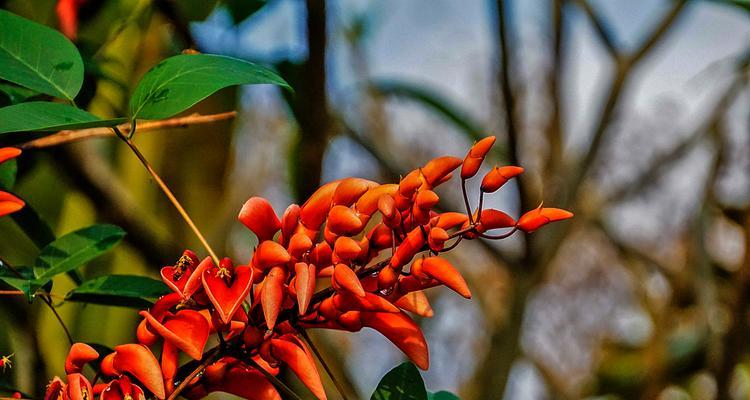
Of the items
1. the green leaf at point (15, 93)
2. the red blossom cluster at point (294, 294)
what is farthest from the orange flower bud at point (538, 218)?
the green leaf at point (15, 93)

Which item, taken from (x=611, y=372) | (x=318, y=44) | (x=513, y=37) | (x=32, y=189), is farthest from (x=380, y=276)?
(x=611, y=372)

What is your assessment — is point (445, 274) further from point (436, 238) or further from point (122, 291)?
point (122, 291)

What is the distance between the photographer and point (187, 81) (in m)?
0.30

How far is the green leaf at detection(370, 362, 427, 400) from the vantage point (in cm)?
31

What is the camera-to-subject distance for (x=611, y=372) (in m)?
1.40

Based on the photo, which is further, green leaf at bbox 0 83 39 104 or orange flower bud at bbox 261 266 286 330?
green leaf at bbox 0 83 39 104

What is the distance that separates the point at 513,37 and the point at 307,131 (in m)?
0.30

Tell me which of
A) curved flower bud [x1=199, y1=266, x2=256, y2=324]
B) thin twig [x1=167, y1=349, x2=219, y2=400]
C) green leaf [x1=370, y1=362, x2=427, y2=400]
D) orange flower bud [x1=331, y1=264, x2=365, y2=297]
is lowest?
green leaf [x1=370, y1=362, x2=427, y2=400]

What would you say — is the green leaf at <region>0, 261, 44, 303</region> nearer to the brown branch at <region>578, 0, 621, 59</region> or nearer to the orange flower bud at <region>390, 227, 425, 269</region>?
the orange flower bud at <region>390, 227, 425, 269</region>

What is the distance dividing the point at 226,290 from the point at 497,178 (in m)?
0.10

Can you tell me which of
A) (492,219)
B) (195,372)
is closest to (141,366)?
(195,372)

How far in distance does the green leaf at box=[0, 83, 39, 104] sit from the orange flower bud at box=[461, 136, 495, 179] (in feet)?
0.66

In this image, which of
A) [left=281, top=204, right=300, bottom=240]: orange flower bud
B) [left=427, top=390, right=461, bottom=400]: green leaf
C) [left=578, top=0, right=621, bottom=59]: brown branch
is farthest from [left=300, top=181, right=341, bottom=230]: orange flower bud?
[left=578, top=0, right=621, bottom=59]: brown branch

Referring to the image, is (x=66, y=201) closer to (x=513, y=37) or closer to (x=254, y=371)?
(x=513, y=37)
